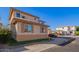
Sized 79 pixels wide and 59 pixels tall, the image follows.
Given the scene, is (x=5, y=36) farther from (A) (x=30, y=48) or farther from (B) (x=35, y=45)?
(B) (x=35, y=45)

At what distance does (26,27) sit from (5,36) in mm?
788

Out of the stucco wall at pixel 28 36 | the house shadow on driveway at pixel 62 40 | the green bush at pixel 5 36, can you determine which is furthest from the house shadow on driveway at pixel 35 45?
the green bush at pixel 5 36

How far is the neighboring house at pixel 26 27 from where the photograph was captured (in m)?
5.16

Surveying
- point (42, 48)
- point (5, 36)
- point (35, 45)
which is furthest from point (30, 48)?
point (5, 36)

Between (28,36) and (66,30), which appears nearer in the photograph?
(28,36)

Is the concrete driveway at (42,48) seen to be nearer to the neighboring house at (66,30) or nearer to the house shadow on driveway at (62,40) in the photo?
the house shadow on driveway at (62,40)

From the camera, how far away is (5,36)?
16.9ft
